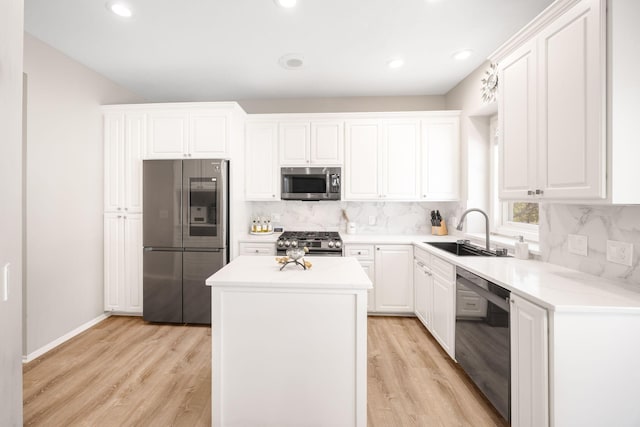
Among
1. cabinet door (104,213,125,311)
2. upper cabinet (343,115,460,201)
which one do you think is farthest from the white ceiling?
cabinet door (104,213,125,311)

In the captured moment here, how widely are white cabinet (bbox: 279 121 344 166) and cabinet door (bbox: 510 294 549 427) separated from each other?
256 cm

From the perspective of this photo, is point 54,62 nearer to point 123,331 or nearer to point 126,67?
point 126,67

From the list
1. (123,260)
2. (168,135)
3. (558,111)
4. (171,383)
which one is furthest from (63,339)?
(558,111)

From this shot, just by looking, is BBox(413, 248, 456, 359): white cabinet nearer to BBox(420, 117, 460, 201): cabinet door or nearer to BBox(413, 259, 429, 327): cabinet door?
BBox(413, 259, 429, 327): cabinet door

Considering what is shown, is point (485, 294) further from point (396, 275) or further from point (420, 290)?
point (396, 275)

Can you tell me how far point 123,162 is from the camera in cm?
334

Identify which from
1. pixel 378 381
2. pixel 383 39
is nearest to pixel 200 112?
pixel 383 39

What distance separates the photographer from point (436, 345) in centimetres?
279

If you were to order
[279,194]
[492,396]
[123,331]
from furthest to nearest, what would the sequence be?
1. [279,194]
2. [123,331]
3. [492,396]

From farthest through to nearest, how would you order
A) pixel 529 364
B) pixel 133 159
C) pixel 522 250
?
pixel 133 159 < pixel 522 250 < pixel 529 364

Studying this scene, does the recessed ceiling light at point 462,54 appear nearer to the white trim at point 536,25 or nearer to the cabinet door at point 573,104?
the white trim at point 536,25

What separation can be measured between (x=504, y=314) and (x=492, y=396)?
1.87 ft

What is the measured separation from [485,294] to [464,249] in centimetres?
121

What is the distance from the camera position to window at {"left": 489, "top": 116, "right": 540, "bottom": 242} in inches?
107
